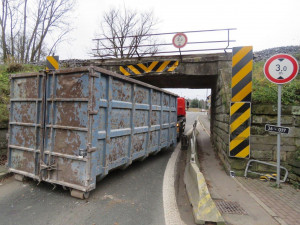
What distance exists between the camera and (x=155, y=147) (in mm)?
6184

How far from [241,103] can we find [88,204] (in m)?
4.25

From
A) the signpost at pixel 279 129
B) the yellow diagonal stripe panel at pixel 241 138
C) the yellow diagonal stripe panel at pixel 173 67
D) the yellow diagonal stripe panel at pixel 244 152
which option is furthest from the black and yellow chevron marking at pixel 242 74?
the yellow diagonal stripe panel at pixel 173 67

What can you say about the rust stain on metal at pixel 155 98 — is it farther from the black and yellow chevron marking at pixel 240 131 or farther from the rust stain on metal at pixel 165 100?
the black and yellow chevron marking at pixel 240 131

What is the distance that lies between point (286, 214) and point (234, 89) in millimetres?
2966

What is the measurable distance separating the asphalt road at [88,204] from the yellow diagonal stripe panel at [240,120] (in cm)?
237

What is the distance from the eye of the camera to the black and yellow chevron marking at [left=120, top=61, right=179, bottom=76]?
803cm

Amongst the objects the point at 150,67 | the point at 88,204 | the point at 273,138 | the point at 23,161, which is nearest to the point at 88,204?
the point at 88,204

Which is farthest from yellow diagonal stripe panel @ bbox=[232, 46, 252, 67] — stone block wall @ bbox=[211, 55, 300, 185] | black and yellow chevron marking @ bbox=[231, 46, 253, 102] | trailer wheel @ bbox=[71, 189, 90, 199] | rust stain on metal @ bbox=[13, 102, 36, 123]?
rust stain on metal @ bbox=[13, 102, 36, 123]

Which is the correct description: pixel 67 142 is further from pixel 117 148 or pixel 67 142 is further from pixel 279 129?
pixel 279 129

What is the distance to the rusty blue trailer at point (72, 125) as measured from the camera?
3.29 m

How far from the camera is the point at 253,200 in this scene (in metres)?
3.39

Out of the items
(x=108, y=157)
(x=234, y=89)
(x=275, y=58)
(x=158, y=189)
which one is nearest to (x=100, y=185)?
(x=108, y=157)

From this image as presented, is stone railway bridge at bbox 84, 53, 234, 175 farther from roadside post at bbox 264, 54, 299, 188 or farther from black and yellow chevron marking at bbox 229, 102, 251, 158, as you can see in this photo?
roadside post at bbox 264, 54, 299, 188

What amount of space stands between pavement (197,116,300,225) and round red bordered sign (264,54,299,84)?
2.42m
